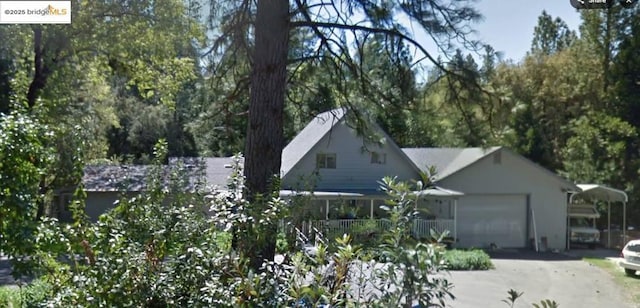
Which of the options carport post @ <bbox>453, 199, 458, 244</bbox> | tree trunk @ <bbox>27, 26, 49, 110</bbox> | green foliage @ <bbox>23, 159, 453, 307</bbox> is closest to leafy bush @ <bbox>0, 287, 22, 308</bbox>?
green foliage @ <bbox>23, 159, 453, 307</bbox>

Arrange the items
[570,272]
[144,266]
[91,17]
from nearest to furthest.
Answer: [144,266]
[91,17]
[570,272]

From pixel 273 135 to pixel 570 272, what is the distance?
13.6m

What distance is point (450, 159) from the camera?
22.0m

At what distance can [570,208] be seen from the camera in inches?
880

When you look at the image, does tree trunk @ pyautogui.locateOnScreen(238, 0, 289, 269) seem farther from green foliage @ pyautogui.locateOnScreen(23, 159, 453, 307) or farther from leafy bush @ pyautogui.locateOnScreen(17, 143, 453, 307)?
leafy bush @ pyautogui.locateOnScreen(17, 143, 453, 307)

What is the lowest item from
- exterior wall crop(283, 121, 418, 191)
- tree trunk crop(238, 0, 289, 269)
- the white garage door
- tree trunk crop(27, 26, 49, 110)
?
the white garage door

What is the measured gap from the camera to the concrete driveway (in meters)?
11.2

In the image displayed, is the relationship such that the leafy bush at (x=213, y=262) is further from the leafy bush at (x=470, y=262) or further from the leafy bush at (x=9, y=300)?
the leafy bush at (x=470, y=262)

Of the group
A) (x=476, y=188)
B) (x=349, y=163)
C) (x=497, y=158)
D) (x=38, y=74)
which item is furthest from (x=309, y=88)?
(x=497, y=158)

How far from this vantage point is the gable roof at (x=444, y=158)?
20.7m

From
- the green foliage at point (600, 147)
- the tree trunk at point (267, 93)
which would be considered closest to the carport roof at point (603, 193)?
the green foliage at point (600, 147)

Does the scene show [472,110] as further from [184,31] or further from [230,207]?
[184,31]

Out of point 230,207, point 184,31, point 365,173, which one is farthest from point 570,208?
point 230,207

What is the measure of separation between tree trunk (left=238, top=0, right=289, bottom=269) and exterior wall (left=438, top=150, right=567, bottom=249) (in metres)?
16.3
